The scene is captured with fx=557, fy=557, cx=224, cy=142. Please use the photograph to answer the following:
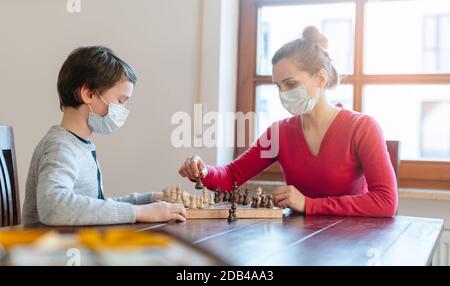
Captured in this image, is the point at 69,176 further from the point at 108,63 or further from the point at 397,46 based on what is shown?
the point at 397,46

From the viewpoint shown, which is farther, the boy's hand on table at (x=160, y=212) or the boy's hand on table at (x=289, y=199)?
the boy's hand on table at (x=289, y=199)

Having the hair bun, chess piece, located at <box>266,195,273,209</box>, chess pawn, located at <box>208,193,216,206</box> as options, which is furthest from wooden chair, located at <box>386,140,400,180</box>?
chess pawn, located at <box>208,193,216,206</box>

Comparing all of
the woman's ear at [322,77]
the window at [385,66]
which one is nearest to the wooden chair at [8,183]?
the woman's ear at [322,77]

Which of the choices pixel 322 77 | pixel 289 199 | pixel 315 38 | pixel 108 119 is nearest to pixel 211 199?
pixel 289 199

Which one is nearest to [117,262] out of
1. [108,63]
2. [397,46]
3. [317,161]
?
[108,63]

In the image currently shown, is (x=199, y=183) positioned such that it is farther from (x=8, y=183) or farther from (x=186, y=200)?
(x=8, y=183)

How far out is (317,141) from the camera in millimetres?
1963

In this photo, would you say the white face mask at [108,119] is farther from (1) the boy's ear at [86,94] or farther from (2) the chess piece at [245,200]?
(2) the chess piece at [245,200]

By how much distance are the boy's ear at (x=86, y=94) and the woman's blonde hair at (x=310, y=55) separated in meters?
0.70

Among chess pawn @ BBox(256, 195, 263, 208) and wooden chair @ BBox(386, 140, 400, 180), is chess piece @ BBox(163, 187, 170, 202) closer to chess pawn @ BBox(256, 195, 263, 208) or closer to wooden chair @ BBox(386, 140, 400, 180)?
chess pawn @ BBox(256, 195, 263, 208)

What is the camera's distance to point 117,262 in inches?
33.2

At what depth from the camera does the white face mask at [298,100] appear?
6.38ft

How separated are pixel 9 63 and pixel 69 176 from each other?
184 cm

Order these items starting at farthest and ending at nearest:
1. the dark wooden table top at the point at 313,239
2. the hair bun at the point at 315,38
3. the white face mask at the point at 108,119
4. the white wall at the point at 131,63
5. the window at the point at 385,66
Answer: the white wall at the point at 131,63 < the window at the point at 385,66 < the hair bun at the point at 315,38 < the white face mask at the point at 108,119 < the dark wooden table top at the point at 313,239
